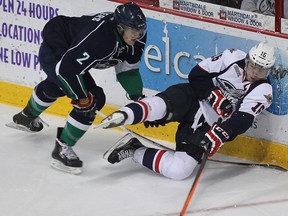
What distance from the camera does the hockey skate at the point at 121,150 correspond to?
14.8ft

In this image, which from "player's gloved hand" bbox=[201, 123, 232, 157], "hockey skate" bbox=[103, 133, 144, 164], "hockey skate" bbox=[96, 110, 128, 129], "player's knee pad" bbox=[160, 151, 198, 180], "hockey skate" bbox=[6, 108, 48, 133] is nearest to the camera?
"hockey skate" bbox=[96, 110, 128, 129]

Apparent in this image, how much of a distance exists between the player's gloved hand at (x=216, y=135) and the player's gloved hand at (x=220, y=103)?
0.19 m

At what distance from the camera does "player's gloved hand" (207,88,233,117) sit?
178 inches

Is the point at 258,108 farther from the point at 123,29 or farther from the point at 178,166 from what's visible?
the point at 123,29

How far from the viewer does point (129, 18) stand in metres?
4.23

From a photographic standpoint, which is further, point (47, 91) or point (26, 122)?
point (26, 122)

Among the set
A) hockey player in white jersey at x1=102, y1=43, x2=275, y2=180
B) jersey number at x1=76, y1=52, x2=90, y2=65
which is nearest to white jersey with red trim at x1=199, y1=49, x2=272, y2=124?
hockey player in white jersey at x1=102, y1=43, x2=275, y2=180

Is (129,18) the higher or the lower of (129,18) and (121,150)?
the higher

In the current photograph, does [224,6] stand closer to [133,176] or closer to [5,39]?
[133,176]

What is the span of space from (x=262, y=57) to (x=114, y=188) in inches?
36.4

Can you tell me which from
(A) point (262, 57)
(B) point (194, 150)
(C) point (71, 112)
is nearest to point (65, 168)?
(C) point (71, 112)

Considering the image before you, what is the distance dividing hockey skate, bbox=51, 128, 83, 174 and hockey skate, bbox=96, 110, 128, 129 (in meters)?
0.33

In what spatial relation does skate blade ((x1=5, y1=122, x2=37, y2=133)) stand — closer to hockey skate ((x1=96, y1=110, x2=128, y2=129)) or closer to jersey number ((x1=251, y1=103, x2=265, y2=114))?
hockey skate ((x1=96, y1=110, x2=128, y2=129))

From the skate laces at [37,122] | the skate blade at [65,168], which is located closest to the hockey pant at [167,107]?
the skate blade at [65,168]
